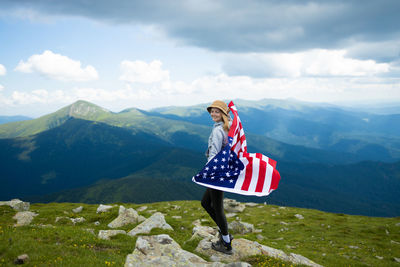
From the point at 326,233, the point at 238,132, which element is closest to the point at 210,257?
the point at 238,132

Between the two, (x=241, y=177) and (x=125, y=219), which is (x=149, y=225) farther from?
(x=241, y=177)

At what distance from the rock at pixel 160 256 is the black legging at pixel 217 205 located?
170 cm

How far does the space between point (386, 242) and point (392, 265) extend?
9775mm

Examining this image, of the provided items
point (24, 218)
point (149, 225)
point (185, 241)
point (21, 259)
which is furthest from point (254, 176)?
point (24, 218)

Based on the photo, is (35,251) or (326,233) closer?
(35,251)

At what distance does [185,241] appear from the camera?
1276 cm

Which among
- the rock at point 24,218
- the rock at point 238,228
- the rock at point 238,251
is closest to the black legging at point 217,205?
the rock at point 238,251

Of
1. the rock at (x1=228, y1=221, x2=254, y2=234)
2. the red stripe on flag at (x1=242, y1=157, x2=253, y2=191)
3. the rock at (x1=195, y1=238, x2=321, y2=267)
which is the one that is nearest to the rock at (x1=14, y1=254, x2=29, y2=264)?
the rock at (x1=195, y1=238, x2=321, y2=267)

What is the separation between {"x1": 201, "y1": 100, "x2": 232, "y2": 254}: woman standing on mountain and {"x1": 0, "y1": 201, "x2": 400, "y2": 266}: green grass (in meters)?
1.64

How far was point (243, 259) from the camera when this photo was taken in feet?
33.8

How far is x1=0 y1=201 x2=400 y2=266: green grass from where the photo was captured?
341 inches

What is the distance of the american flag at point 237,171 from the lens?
31.3ft

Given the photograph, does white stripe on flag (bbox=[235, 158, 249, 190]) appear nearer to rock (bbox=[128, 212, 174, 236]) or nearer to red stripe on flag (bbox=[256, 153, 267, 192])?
red stripe on flag (bbox=[256, 153, 267, 192])

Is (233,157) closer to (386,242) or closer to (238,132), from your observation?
(238,132)
